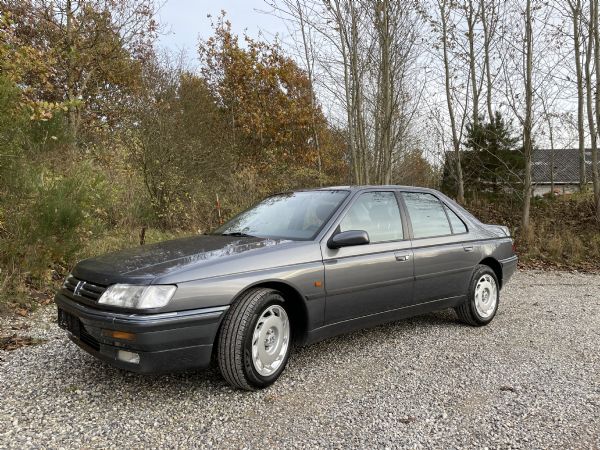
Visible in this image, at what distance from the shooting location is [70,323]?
3168 mm

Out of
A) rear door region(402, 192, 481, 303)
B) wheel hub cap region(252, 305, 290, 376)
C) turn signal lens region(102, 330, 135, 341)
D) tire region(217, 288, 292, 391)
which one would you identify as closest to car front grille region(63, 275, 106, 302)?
turn signal lens region(102, 330, 135, 341)

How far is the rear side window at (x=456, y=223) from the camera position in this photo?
4737 mm

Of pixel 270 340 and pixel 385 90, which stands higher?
pixel 385 90

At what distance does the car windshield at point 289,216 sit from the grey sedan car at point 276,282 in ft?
0.05

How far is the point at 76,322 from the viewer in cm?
308

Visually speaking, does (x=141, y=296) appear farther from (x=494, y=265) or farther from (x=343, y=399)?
(x=494, y=265)

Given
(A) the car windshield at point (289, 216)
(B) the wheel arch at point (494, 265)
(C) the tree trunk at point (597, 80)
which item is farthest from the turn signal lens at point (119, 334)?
(C) the tree trunk at point (597, 80)

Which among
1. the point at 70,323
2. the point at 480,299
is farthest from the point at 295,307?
the point at 480,299

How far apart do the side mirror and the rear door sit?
2.89 ft

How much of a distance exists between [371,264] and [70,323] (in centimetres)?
230

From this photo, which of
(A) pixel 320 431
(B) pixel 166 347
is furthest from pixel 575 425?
(B) pixel 166 347

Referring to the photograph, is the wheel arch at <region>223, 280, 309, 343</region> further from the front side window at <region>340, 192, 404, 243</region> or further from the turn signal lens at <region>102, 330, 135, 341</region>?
the turn signal lens at <region>102, 330, 135, 341</region>

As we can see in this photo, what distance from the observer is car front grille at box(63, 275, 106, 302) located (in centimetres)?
296

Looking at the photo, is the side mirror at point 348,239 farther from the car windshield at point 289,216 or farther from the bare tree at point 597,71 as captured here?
the bare tree at point 597,71
